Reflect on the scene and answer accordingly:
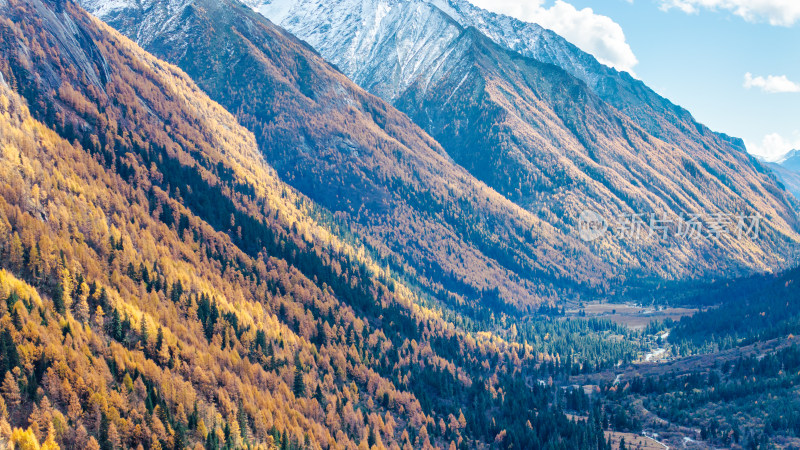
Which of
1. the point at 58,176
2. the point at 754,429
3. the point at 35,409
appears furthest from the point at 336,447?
the point at 754,429

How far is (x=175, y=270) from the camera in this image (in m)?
185

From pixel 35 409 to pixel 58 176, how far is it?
97.9 meters

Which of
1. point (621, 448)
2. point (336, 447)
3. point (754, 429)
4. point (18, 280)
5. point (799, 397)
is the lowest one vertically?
point (18, 280)

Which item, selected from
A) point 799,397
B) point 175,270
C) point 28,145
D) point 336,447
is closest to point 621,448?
point 799,397

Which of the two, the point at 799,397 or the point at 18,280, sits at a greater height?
the point at 799,397

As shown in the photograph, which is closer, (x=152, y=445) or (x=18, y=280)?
(x=152, y=445)

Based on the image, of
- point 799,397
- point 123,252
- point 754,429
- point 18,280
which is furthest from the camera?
point 799,397

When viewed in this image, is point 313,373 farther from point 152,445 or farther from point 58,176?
point 58,176

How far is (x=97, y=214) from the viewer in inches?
7170

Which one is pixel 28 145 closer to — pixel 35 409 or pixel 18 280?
pixel 18 280

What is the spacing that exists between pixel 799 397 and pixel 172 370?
198 m

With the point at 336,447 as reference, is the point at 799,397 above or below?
above

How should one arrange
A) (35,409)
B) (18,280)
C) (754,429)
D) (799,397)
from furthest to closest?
(799,397), (754,429), (18,280), (35,409)

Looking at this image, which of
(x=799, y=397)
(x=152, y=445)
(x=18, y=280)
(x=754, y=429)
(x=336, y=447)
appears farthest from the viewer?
(x=799, y=397)
